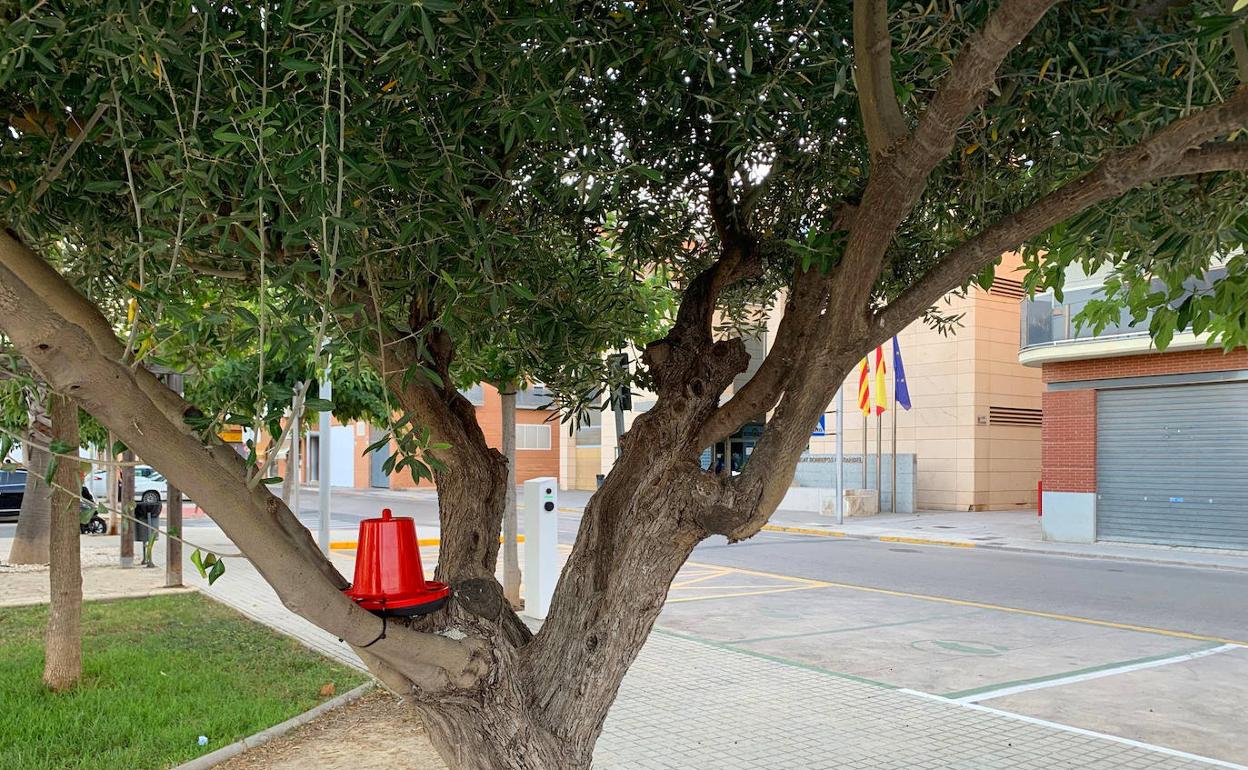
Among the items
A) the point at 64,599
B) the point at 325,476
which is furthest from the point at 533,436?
the point at 64,599

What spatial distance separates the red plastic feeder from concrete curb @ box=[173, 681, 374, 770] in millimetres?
3172

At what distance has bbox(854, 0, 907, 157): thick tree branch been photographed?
281cm

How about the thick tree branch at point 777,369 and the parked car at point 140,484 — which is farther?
the parked car at point 140,484

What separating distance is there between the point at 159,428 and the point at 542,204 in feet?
6.28

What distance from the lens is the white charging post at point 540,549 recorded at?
10320 millimetres

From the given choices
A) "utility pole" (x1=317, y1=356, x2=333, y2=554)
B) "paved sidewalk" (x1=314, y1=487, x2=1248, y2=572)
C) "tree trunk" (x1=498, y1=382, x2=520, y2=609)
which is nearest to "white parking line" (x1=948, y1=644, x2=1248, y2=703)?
"tree trunk" (x1=498, y1=382, x2=520, y2=609)

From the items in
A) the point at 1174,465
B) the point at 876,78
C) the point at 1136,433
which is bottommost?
the point at 1174,465

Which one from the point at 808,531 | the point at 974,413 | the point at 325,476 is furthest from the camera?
the point at 974,413

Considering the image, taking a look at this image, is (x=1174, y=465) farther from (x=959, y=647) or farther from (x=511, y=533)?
(x=511, y=533)

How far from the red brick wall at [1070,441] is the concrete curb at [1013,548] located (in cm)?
235

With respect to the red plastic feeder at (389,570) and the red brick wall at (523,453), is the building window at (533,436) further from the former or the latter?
the red plastic feeder at (389,570)

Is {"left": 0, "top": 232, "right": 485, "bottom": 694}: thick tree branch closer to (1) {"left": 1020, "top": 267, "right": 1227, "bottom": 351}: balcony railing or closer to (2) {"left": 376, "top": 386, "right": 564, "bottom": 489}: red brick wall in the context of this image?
(1) {"left": 1020, "top": 267, "right": 1227, "bottom": 351}: balcony railing

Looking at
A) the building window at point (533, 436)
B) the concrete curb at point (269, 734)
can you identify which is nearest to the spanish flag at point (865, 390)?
the concrete curb at point (269, 734)

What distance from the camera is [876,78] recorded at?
2902 mm
